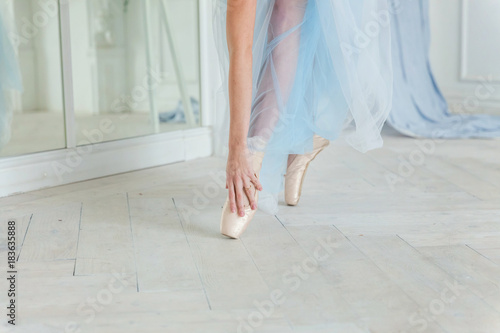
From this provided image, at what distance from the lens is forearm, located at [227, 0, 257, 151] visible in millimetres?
1307

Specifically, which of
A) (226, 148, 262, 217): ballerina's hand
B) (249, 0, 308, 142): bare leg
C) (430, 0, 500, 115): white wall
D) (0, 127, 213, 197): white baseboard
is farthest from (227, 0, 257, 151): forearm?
(430, 0, 500, 115): white wall

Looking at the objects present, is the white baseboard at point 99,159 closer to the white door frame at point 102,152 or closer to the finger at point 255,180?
the white door frame at point 102,152

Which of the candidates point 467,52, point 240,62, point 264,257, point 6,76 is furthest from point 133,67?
point 467,52

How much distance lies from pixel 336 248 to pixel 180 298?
39 centimetres

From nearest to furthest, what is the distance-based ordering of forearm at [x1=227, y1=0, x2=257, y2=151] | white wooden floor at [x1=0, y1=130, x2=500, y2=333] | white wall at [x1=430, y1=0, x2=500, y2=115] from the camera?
1. white wooden floor at [x1=0, y1=130, x2=500, y2=333]
2. forearm at [x1=227, y1=0, x2=257, y2=151]
3. white wall at [x1=430, y1=0, x2=500, y2=115]

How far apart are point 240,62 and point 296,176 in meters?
0.42

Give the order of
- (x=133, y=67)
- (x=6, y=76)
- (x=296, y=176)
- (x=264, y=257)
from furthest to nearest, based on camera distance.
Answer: (x=133, y=67), (x=6, y=76), (x=296, y=176), (x=264, y=257)

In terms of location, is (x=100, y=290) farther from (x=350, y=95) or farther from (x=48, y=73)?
(x=48, y=73)

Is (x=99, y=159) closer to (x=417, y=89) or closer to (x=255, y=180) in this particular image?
(x=255, y=180)

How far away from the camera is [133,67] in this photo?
229 cm

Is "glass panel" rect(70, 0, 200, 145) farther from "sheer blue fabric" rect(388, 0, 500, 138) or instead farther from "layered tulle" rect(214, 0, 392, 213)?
"sheer blue fabric" rect(388, 0, 500, 138)

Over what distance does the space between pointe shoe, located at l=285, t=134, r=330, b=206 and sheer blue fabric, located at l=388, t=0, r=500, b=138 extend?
4.09 feet

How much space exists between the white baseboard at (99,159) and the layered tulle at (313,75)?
0.68 meters

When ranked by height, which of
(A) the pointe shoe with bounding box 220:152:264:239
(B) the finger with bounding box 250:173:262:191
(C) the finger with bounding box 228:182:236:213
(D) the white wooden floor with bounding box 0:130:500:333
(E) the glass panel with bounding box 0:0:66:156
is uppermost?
(E) the glass panel with bounding box 0:0:66:156
